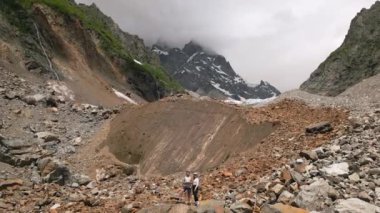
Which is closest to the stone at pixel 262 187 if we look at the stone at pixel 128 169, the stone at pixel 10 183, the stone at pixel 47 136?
the stone at pixel 128 169

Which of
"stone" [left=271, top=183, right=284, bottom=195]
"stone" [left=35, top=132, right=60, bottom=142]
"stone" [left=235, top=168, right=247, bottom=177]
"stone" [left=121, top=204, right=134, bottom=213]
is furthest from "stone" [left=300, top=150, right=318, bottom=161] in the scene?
"stone" [left=35, top=132, right=60, bottom=142]

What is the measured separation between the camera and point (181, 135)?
127ft

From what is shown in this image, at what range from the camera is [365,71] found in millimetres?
81062

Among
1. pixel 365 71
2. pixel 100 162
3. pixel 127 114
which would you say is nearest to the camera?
pixel 100 162

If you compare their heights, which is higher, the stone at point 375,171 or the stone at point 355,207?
the stone at point 375,171

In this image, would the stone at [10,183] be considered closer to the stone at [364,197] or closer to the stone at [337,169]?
the stone at [337,169]

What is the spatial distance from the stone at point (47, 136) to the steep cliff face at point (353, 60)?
157 ft

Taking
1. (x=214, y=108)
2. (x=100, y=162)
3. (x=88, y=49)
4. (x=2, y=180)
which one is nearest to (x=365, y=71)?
(x=88, y=49)

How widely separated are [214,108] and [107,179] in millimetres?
9420

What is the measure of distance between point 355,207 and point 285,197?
10.5ft

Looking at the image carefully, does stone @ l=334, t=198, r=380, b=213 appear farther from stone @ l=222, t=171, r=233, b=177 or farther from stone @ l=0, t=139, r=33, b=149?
stone @ l=0, t=139, r=33, b=149

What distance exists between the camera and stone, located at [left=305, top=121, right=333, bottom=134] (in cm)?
2986

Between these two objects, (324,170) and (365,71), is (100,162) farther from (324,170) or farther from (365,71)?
(365,71)

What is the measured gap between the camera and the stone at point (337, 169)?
2280 centimetres
